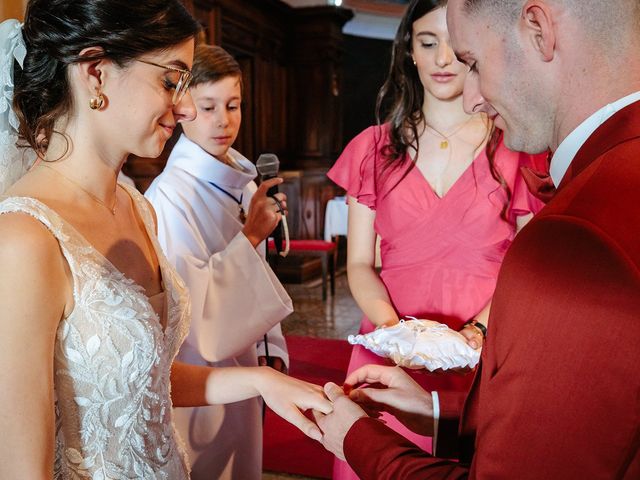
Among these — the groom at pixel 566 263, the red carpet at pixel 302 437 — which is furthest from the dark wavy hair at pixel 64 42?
the red carpet at pixel 302 437

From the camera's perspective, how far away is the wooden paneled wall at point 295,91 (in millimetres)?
8750

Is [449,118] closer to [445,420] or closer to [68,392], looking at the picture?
[445,420]

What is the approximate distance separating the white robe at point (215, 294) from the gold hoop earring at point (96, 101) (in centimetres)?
87

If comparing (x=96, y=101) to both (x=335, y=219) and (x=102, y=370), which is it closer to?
(x=102, y=370)

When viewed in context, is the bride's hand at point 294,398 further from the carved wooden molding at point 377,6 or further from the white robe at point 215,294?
the carved wooden molding at point 377,6

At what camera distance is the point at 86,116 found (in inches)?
50.6

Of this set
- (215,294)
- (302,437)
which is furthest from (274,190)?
(302,437)

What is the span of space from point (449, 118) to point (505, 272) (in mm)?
1197

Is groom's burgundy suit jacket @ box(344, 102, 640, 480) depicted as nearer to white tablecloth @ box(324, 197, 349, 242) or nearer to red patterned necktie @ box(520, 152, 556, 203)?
red patterned necktie @ box(520, 152, 556, 203)

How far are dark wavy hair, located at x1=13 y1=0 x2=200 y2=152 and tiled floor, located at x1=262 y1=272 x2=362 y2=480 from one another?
4674 millimetres

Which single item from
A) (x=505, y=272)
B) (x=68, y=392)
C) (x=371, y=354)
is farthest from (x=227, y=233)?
(x=505, y=272)

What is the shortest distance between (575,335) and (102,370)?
0.91 m

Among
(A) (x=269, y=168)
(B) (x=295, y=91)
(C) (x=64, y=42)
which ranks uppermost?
(C) (x=64, y=42)

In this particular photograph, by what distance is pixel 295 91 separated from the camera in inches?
400
